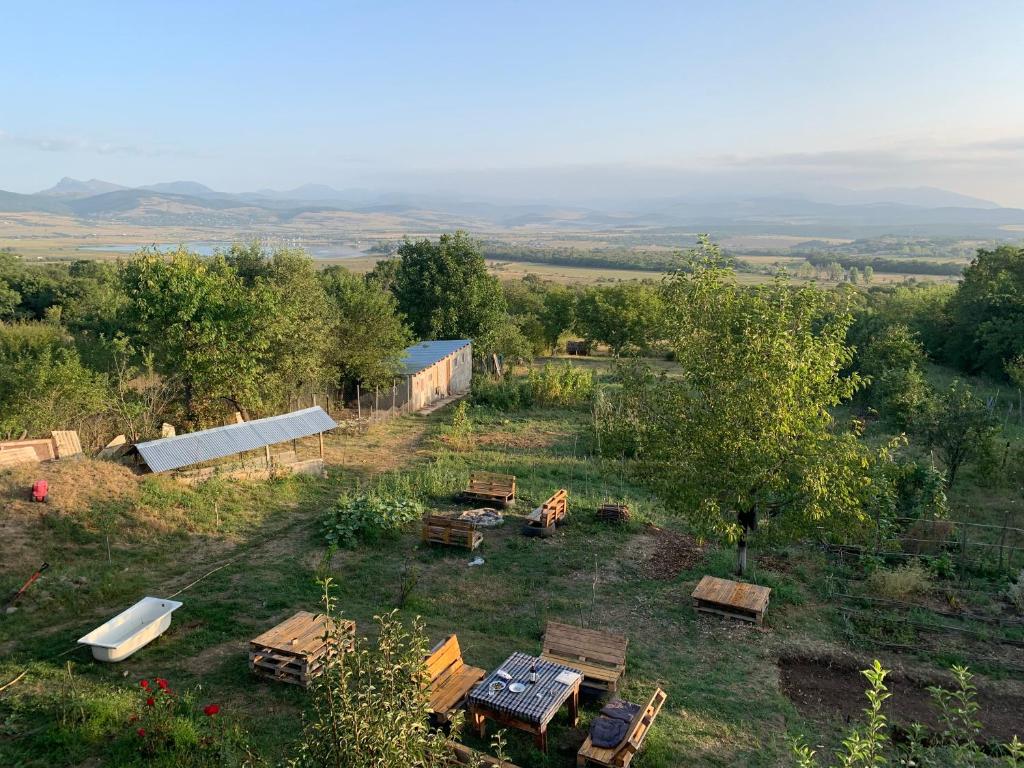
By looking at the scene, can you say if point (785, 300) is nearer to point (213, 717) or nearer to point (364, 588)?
point (364, 588)

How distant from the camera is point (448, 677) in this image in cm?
829

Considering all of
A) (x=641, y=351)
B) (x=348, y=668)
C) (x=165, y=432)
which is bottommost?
(x=641, y=351)

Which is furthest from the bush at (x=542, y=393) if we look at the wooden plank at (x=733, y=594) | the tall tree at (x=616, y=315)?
the wooden plank at (x=733, y=594)

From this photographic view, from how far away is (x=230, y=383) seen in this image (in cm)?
1878

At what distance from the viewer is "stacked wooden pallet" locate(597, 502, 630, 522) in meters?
15.5

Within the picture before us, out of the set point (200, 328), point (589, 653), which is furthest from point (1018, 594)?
point (200, 328)

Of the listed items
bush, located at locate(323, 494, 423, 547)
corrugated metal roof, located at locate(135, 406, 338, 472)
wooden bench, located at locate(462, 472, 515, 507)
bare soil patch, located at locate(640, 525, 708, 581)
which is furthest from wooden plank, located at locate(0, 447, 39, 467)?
bare soil patch, located at locate(640, 525, 708, 581)

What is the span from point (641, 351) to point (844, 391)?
115 feet

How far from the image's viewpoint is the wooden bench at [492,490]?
16.3 m

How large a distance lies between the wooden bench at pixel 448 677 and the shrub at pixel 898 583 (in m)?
8.13

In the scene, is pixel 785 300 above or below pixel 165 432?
above

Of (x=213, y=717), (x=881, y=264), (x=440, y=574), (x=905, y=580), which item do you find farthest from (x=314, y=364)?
(x=881, y=264)

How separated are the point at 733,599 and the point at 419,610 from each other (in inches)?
218

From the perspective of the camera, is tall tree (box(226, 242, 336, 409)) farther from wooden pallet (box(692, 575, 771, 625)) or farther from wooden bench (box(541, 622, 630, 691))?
wooden pallet (box(692, 575, 771, 625))
